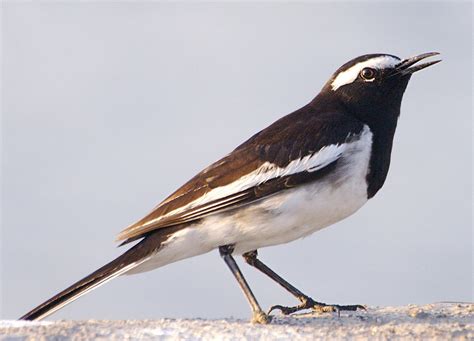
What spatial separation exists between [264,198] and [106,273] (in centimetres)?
181

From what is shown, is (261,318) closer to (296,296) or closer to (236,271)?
(236,271)

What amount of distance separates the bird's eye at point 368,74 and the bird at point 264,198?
2.07 ft

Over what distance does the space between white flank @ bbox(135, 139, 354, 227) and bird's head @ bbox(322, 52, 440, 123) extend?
103 centimetres

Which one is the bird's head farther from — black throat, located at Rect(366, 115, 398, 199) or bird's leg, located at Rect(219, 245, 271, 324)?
bird's leg, located at Rect(219, 245, 271, 324)

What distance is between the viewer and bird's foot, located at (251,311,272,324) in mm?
10070

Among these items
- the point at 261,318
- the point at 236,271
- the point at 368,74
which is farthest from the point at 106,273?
the point at 368,74

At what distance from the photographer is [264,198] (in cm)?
1057

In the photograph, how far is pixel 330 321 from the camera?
10.3 metres

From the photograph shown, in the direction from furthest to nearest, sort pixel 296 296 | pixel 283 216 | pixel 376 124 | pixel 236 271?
pixel 296 296
pixel 376 124
pixel 236 271
pixel 283 216

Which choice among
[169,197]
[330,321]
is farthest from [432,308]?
[169,197]

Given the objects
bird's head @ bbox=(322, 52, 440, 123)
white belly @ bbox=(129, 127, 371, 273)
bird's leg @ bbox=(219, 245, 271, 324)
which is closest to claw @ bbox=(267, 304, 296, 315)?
bird's leg @ bbox=(219, 245, 271, 324)

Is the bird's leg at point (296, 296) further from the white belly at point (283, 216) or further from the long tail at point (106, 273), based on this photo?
the long tail at point (106, 273)

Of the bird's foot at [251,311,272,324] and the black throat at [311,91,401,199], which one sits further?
the black throat at [311,91,401,199]

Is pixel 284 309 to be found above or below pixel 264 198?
below
